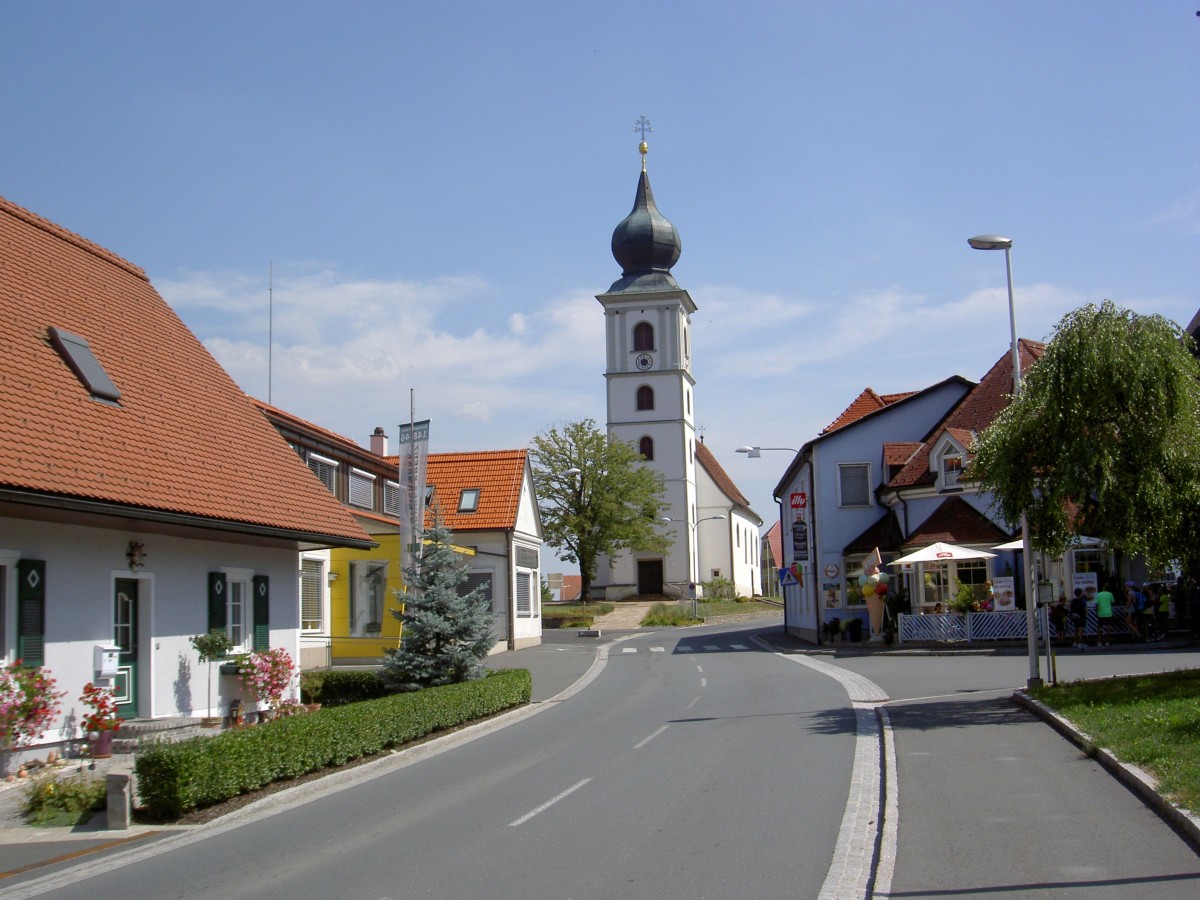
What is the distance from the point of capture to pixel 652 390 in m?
78.6

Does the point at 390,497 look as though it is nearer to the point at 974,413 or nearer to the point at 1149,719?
the point at 974,413

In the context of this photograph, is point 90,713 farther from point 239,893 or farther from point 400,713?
point 239,893

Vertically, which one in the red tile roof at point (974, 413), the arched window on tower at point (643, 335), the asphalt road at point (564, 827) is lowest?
the asphalt road at point (564, 827)

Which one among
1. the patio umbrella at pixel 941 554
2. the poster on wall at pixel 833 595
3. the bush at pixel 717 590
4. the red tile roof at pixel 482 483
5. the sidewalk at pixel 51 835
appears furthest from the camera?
the bush at pixel 717 590

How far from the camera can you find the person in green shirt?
1264 inches

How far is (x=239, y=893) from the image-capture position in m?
8.58

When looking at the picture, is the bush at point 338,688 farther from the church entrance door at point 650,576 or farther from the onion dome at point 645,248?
the onion dome at point 645,248

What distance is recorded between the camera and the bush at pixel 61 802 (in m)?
11.8

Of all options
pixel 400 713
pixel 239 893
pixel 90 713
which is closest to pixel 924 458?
pixel 400 713

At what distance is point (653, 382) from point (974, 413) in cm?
3889

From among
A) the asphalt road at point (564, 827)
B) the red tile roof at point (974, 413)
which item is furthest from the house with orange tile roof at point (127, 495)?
the red tile roof at point (974, 413)

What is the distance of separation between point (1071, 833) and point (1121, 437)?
33.6ft

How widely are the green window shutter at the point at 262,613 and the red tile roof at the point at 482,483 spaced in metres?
20.7

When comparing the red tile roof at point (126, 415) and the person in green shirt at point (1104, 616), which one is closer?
the red tile roof at point (126, 415)
